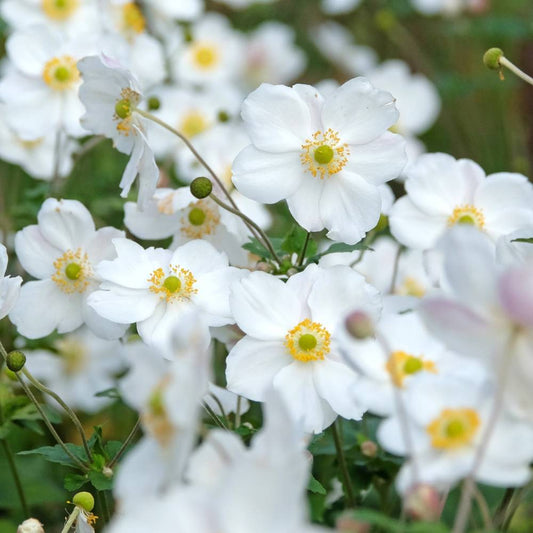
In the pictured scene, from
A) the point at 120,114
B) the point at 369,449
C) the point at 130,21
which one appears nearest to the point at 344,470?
the point at 369,449

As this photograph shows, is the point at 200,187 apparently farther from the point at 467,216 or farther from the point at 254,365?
the point at 467,216

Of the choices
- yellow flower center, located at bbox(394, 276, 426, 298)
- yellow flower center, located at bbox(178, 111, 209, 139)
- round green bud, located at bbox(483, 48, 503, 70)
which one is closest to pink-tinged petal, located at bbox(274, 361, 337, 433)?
round green bud, located at bbox(483, 48, 503, 70)

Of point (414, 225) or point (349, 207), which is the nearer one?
point (349, 207)

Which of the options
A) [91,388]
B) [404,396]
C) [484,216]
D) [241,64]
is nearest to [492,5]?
[241,64]

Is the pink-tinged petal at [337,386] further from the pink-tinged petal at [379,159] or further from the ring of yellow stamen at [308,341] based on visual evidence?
the pink-tinged petal at [379,159]

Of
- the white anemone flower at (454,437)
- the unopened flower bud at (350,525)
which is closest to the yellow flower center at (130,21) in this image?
the white anemone flower at (454,437)

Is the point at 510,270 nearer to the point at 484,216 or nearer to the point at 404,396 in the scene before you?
the point at 404,396
